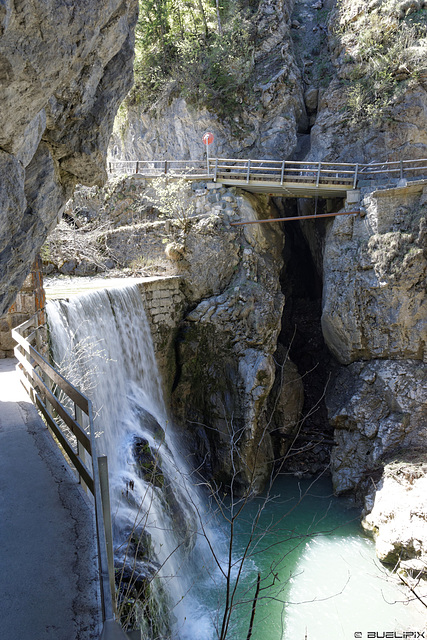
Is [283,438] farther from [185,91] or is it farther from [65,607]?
[185,91]

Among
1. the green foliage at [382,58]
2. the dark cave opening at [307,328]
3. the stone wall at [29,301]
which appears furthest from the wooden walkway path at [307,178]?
the stone wall at [29,301]

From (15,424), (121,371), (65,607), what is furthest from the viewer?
(121,371)

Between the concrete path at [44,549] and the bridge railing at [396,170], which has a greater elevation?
the bridge railing at [396,170]

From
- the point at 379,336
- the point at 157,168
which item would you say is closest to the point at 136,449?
the point at 379,336

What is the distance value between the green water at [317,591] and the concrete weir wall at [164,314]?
4052mm

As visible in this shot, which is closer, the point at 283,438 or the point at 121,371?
the point at 121,371

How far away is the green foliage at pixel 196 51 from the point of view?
16.6 meters

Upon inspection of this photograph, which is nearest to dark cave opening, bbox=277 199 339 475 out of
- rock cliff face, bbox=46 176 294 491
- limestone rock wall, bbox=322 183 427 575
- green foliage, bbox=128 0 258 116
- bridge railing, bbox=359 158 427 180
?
rock cliff face, bbox=46 176 294 491

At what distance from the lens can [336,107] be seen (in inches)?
604

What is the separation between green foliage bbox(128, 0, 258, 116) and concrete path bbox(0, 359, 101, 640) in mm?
15379

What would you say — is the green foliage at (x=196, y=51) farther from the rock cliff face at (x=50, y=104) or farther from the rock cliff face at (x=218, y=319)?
the rock cliff face at (x=50, y=104)

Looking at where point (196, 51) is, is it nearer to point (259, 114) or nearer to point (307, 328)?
point (259, 114)

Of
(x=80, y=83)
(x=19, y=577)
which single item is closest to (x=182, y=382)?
(x=80, y=83)

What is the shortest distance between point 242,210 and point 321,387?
605cm
